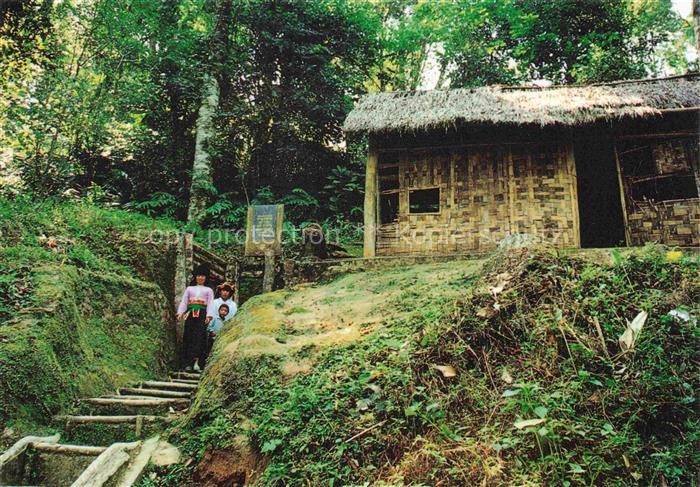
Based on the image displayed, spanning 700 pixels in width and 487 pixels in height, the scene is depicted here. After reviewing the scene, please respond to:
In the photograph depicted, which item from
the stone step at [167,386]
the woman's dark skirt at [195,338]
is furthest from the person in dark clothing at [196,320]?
the stone step at [167,386]

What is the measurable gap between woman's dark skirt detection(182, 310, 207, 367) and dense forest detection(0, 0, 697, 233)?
5.74 metres

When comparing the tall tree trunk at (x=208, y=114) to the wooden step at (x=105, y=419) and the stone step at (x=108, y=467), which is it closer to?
the wooden step at (x=105, y=419)

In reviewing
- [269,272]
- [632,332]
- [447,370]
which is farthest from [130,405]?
[632,332]

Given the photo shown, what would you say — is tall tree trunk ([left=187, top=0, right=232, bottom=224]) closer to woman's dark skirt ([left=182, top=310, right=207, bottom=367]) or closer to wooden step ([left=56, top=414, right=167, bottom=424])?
woman's dark skirt ([left=182, top=310, right=207, bottom=367])

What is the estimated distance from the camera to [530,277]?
4242 millimetres

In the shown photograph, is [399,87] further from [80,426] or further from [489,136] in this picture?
[80,426]

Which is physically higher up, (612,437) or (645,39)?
(645,39)

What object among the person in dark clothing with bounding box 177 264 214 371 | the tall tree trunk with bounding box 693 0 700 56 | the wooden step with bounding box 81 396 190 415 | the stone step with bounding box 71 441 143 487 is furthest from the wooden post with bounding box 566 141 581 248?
the stone step with bounding box 71 441 143 487

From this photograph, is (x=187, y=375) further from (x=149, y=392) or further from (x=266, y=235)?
(x=266, y=235)

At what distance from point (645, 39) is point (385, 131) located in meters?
12.3

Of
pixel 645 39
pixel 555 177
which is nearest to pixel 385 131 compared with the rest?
pixel 555 177

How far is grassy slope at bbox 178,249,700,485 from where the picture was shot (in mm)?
2834

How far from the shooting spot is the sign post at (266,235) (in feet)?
29.9

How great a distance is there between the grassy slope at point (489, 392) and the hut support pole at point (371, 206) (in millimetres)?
4514
